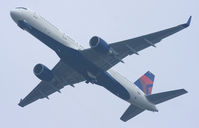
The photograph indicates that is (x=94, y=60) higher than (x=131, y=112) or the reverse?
higher

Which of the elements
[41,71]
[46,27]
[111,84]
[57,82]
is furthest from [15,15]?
[111,84]

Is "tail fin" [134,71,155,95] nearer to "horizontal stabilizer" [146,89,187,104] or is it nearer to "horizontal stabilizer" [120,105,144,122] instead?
"horizontal stabilizer" [120,105,144,122]

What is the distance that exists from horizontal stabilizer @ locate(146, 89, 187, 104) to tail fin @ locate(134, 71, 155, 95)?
16.6ft

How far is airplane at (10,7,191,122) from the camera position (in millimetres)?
59375

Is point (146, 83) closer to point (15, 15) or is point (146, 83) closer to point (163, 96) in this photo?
point (163, 96)

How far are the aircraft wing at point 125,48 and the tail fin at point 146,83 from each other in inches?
364

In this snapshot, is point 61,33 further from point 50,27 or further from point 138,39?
point 138,39

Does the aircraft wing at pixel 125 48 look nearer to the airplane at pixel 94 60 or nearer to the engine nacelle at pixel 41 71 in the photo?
the airplane at pixel 94 60

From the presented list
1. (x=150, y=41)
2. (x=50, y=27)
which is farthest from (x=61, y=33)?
(x=150, y=41)

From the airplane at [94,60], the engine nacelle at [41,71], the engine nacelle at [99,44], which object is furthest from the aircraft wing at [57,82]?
the engine nacelle at [99,44]

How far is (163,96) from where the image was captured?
210 feet

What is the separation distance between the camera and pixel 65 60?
62.1 meters

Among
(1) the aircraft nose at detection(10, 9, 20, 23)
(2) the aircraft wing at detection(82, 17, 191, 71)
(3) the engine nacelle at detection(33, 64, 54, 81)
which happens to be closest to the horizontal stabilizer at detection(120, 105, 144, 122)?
(2) the aircraft wing at detection(82, 17, 191, 71)

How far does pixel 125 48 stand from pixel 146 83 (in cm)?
1260
